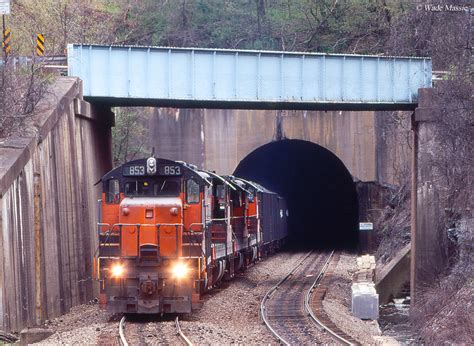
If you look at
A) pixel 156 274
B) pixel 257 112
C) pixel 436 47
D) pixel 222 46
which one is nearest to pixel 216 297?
pixel 156 274

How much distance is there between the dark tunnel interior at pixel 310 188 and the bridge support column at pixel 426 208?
18622mm

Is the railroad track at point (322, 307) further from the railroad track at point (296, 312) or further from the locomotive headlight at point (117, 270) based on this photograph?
the locomotive headlight at point (117, 270)

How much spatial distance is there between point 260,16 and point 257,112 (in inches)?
502

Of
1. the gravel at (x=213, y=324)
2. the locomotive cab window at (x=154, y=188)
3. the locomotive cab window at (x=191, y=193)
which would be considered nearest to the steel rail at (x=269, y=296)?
the gravel at (x=213, y=324)

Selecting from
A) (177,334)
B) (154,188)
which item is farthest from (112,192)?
(177,334)

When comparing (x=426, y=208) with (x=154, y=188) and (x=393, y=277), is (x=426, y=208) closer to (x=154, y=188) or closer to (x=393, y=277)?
(x=393, y=277)

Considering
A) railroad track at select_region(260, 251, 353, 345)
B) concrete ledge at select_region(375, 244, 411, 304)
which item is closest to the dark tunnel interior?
concrete ledge at select_region(375, 244, 411, 304)

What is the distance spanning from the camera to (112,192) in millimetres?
18391

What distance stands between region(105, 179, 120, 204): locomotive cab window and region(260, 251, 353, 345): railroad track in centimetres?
458

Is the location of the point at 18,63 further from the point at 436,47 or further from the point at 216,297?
the point at 436,47

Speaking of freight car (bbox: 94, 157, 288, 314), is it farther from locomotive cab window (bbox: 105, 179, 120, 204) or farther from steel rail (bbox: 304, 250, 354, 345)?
steel rail (bbox: 304, 250, 354, 345)

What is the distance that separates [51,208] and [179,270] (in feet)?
16.5

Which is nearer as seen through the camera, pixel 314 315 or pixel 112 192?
pixel 112 192

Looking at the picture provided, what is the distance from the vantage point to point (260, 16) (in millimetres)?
51219
